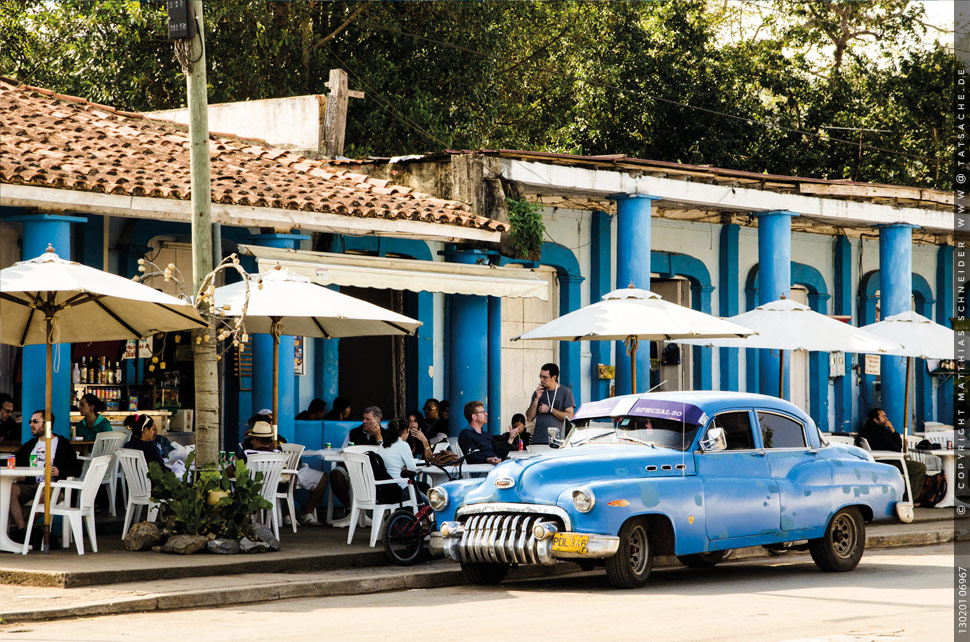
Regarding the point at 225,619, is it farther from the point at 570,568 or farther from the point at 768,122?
the point at 768,122

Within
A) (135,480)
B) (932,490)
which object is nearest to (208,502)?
(135,480)

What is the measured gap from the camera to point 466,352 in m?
16.2

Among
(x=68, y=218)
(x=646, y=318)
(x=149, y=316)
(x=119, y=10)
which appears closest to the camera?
(x=149, y=316)

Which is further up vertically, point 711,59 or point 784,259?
point 711,59

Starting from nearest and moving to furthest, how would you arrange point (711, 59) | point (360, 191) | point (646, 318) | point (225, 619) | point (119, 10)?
point (225, 619) < point (646, 318) < point (360, 191) < point (119, 10) < point (711, 59)

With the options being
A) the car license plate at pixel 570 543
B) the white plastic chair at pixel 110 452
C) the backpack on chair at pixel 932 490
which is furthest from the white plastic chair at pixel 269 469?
the backpack on chair at pixel 932 490

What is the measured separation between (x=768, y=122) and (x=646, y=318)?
52.2 feet

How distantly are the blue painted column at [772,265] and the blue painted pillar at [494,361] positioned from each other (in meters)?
3.94

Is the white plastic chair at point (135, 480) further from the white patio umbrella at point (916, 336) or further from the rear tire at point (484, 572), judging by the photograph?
the white patio umbrella at point (916, 336)

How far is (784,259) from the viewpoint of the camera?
19047 mm

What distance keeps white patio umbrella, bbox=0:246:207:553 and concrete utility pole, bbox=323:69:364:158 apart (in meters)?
6.57

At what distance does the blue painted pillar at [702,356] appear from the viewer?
21.2 meters

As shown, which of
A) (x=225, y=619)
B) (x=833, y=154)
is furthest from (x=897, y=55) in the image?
(x=225, y=619)

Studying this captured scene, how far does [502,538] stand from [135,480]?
12.6 ft
